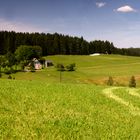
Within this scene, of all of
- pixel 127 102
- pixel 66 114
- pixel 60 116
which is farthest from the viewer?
pixel 127 102

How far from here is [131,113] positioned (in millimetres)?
25703

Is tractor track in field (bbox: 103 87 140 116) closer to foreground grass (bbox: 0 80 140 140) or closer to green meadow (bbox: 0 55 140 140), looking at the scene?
green meadow (bbox: 0 55 140 140)

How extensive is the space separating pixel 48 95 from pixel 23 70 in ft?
400

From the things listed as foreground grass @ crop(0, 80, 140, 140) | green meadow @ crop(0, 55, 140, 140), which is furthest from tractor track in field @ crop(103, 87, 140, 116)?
foreground grass @ crop(0, 80, 140, 140)

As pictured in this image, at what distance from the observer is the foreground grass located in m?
19.0

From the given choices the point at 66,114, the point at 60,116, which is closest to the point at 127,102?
the point at 66,114

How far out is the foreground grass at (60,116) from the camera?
Answer: 749 inches

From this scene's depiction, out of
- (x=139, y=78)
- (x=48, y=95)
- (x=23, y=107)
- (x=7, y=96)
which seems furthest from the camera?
(x=139, y=78)

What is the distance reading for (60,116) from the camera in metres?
22.2

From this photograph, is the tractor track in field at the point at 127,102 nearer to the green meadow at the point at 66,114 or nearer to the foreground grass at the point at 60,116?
the green meadow at the point at 66,114

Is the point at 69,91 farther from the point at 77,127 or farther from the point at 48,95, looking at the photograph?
the point at 77,127

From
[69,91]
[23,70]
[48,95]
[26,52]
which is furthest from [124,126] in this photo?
[26,52]

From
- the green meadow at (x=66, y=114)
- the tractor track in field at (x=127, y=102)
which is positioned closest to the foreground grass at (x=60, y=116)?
the green meadow at (x=66, y=114)

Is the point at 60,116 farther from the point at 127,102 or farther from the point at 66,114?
the point at 127,102
